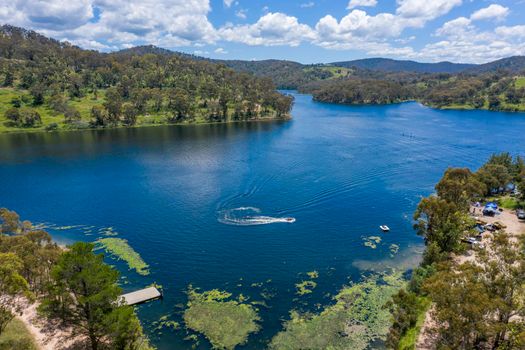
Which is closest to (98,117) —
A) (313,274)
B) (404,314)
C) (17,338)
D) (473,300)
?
(17,338)

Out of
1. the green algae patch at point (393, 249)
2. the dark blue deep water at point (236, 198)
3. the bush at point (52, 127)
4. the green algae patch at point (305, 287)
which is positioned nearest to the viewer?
the green algae patch at point (305, 287)

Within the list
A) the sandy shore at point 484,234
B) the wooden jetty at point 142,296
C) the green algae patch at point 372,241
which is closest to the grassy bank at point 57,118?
the wooden jetty at point 142,296

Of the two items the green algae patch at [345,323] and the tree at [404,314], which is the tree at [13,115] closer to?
the green algae patch at [345,323]

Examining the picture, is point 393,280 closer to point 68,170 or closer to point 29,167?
point 68,170

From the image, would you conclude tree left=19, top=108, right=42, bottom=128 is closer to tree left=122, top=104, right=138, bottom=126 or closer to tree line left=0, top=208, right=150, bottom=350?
tree left=122, top=104, right=138, bottom=126

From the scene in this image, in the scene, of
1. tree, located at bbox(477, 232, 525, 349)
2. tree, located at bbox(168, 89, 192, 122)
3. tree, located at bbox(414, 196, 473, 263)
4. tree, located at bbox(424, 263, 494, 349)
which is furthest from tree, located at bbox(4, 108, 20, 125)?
tree, located at bbox(477, 232, 525, 349)
